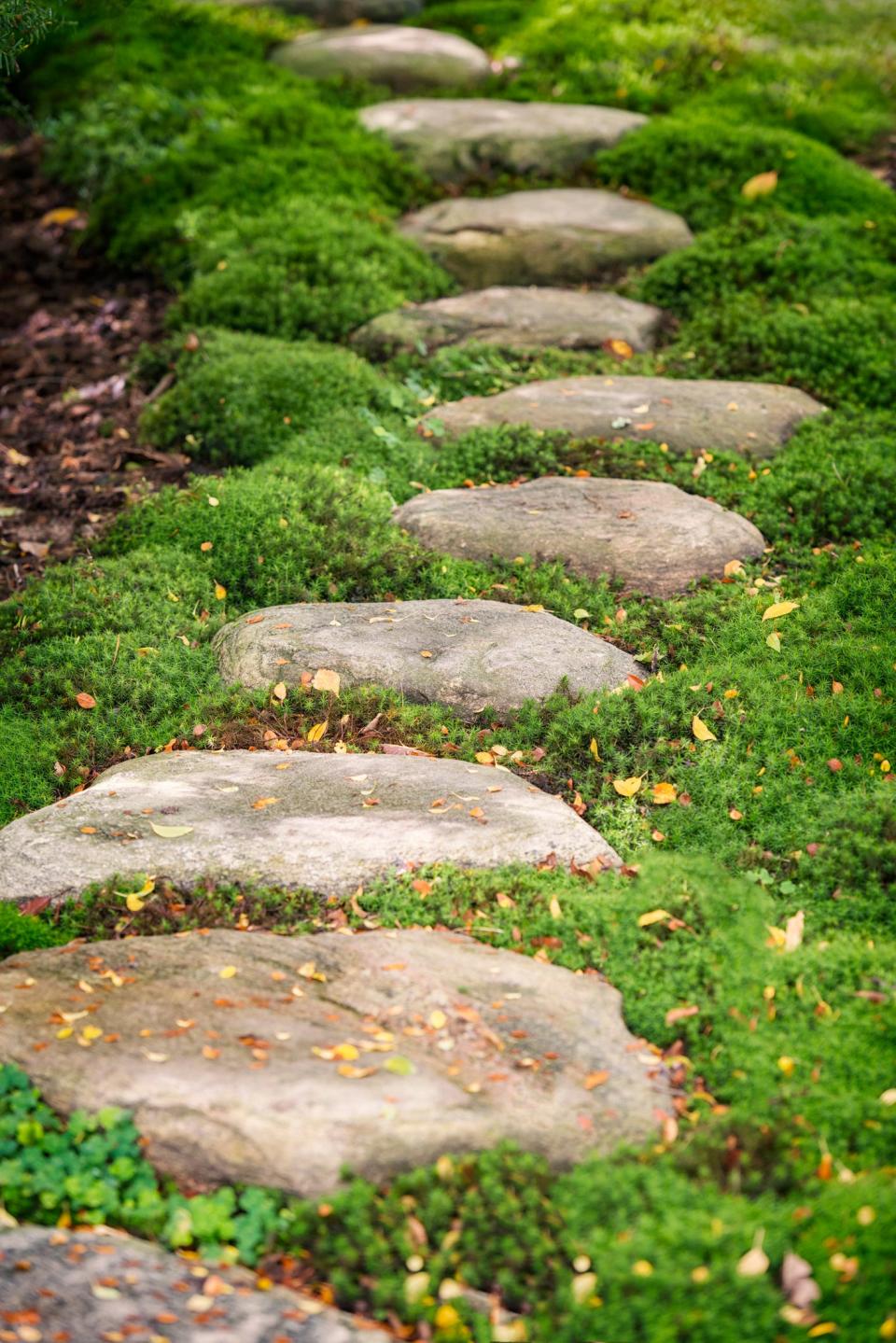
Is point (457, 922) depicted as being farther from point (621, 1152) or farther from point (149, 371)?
point (149, 371)

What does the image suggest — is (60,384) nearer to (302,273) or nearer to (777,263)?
(302,273)

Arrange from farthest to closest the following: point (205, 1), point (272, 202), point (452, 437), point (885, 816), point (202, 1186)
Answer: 1. point (205, 1)
2. point (272, 202)
3. point (452, 437)
4. point (885, 816)
5. point (202, 1186)

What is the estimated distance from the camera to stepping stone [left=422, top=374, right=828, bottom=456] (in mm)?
6590

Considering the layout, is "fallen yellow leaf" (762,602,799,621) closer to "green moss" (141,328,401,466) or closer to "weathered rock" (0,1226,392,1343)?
"green moss" (141,328,401,466)

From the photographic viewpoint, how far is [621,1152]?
306 centimetres

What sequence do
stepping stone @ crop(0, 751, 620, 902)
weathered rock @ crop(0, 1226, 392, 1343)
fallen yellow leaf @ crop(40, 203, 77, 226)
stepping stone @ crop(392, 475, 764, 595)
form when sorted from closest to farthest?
1. weathered rock @ crop(0, 1226, 392, 1343)
2. stepping stone @ crop(0, 751, 620, 902)
3. stepping stone @ crop(392, 475, 764, 595)
4. fallen yellow leaf @ crop(40, 203, 77, 226)

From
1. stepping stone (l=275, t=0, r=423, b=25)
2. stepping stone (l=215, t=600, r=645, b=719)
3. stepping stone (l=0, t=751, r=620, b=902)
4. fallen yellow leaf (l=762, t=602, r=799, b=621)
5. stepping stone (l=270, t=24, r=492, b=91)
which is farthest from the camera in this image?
stepping stone (l=275, t=0, r=423, b=25)

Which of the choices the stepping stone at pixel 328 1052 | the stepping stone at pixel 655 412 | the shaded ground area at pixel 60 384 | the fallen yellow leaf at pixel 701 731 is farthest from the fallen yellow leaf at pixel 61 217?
the stepping stone at pixel 328 1052

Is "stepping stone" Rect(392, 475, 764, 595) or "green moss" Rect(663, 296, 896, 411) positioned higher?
"green moss" Rect(663, 296, 896, 411)

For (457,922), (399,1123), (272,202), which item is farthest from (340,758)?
(272,202)

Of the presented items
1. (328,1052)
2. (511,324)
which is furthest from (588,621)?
(511,324)

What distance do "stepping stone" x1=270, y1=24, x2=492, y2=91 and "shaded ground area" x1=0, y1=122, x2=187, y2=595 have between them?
2.64 m

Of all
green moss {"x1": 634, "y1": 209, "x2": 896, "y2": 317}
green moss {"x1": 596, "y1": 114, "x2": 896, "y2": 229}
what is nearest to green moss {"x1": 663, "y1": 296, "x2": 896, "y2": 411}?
green moss {"x1": 634, "y1": 209, "x2": 896, "y2": 317}

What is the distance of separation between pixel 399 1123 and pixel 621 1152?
622mm
